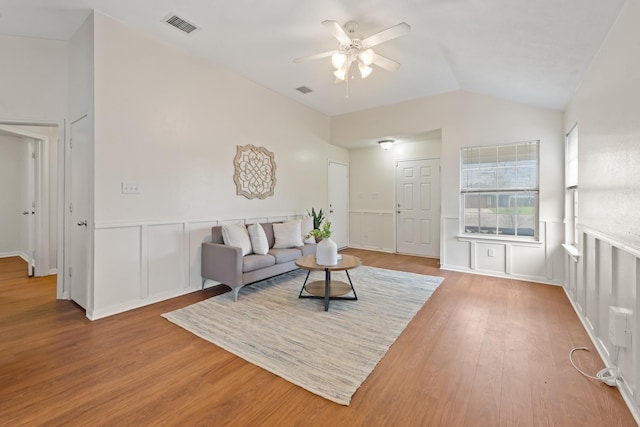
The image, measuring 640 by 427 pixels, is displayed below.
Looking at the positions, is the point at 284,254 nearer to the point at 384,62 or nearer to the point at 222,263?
the point at 222,263

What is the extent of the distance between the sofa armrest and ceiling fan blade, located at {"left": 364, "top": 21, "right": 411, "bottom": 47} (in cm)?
252

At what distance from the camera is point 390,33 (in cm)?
247

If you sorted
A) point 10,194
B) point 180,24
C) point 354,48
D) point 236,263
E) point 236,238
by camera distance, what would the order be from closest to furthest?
1. point 354,48
2. point 180,24
3. point 236,263
4. point 236,238
5. point 10,194

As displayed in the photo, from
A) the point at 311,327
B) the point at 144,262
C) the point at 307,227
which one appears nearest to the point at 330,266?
the point at 311,327

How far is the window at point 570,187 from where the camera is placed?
3424 millimetres

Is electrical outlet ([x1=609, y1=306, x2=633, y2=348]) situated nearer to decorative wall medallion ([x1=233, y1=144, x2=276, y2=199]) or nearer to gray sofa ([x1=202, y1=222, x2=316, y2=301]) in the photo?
gray sofa ([x1=202, y1=222, x2=316, y2=301])

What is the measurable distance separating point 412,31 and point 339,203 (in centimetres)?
398

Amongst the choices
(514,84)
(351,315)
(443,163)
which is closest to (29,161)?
(351,315)

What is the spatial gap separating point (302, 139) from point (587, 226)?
13.8 feet

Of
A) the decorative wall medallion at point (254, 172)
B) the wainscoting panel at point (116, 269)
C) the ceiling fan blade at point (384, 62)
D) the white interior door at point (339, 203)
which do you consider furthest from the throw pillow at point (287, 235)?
the ceiling fan blade at point (384, 62)

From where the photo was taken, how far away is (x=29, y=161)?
4461 mm

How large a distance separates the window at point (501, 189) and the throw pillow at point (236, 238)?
11.5 feet

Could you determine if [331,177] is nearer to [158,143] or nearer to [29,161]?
[158,143]

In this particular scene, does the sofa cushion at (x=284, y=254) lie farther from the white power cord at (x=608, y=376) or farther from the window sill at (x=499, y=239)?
the white power cord at (x=608, y=376)
